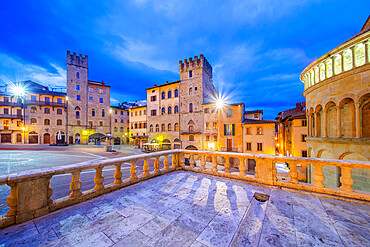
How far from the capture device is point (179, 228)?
2.48 metres

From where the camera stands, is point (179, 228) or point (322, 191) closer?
point (179, 228)

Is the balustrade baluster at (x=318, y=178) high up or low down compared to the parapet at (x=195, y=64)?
down

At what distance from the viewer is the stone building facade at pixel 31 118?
112ft

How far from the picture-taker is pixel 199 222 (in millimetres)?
2639

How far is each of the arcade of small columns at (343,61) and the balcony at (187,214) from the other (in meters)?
7.74

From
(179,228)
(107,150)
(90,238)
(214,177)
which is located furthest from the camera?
(107,150)

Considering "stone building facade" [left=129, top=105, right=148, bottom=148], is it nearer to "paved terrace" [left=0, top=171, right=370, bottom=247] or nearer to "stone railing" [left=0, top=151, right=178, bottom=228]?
"stone railing" [left=0, top=151, right=178, bottom=228]

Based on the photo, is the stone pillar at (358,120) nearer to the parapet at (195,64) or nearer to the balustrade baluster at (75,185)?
the balustrade baluster at (75,185)

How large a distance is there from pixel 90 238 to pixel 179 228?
1.45 meters

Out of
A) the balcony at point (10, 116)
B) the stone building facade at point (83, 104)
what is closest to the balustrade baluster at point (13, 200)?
the stone building facade at point (83, 104)

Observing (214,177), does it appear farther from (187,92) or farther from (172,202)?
(187,92)

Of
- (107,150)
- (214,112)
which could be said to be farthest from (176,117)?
(107,150)

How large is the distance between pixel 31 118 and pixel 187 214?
163 feet

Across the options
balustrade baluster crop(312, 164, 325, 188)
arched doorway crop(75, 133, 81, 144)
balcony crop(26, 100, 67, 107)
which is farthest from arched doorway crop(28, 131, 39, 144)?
balustrade baluster crop(312, 164, 325, 188)
